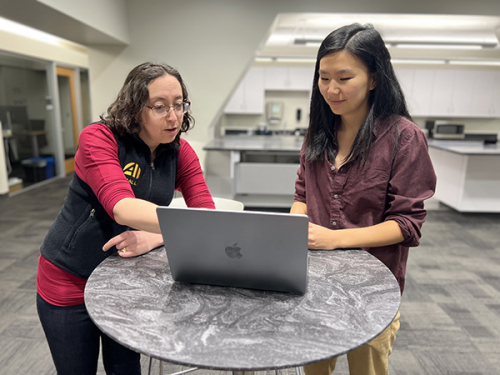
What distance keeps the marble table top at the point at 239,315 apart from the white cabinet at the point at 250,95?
657 cm

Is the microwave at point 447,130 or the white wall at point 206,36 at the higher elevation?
the white wall at point 206,36

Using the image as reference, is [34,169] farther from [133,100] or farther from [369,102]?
[369,102]

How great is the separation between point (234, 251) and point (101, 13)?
3020mm

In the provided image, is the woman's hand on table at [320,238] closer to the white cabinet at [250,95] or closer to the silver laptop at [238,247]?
the silver laptop at [238,247]

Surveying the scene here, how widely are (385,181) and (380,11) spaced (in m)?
3.00

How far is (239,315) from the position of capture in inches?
31.8

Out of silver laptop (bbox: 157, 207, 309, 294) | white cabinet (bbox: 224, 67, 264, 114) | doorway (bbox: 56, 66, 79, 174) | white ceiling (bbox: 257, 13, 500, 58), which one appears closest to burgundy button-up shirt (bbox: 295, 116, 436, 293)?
silver laptop (bbox: 157, 207, 309, 294)

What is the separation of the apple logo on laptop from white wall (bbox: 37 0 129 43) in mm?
2281

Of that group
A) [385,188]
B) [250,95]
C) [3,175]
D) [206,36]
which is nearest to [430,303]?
[385,188]

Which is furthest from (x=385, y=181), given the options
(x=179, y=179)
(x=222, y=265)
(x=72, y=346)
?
(x=72, y=346)

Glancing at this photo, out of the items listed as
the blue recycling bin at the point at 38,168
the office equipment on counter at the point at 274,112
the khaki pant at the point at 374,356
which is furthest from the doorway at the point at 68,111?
the khaki pant at the point at 374,356

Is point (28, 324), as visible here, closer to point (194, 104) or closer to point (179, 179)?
point (179, 179)

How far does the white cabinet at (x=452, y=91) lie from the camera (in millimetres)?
7141

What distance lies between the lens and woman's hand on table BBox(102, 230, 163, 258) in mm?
1070
